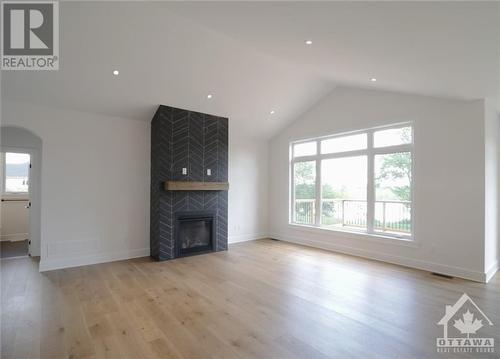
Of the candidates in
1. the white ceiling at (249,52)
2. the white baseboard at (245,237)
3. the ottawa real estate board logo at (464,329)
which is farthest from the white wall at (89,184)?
the ottawa real estate board logo at (464,329)

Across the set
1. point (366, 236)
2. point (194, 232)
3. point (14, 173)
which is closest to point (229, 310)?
point (194, 232)

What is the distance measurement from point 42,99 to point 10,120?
1.91ft

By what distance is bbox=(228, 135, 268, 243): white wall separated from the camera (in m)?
6.57

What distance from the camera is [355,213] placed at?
5.57m

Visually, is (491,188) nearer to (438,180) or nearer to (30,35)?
(438,180)

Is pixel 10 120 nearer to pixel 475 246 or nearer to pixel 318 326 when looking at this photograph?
pixel 318 326

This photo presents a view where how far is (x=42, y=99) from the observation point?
4.23m

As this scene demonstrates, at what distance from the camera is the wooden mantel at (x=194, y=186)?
4867 millimetres

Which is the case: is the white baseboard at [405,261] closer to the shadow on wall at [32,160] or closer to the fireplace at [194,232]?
the fireplace at [194,232]

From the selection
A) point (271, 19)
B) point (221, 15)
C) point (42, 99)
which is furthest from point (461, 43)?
point (42, 99)

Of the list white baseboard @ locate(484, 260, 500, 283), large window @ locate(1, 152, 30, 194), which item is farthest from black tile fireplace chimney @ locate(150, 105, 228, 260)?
white baseboard @ locate(484, 260, 500, 283)

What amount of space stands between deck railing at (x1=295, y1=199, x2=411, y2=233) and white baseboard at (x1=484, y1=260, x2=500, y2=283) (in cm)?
117

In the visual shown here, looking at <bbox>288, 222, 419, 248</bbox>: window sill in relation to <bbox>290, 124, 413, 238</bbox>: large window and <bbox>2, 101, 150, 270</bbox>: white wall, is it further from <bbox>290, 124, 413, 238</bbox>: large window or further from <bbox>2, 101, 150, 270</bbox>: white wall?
<bbox>2, 101, 150, 270</bbox>: white wall

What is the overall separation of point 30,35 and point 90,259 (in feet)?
11.8
